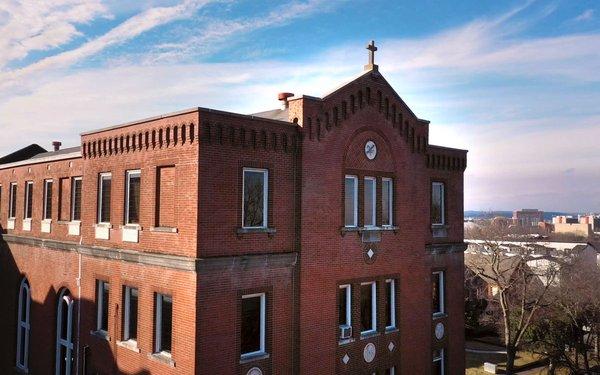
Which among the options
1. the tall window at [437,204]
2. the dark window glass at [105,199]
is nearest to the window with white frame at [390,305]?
the tall window at [437,204]

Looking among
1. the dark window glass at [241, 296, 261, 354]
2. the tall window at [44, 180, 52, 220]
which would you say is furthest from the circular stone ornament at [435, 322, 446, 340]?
the tall window at [44, 180, 52, 220]

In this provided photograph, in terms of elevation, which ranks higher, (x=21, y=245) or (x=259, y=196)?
(x=259, y=196)

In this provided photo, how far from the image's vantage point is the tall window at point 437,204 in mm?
21391

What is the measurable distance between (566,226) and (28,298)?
161963 millimetres

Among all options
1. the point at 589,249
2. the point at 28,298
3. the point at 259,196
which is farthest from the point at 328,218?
the point at 589,249

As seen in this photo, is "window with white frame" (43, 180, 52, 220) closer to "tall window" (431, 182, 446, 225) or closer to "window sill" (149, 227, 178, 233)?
"window sill" (149, 227, 178, 233)

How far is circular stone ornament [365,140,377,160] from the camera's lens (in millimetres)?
17625

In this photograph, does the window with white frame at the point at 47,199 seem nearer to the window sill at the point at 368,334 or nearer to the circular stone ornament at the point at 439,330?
the window sill at the point at 368,334

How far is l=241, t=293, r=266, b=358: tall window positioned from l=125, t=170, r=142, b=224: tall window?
4.52 meters

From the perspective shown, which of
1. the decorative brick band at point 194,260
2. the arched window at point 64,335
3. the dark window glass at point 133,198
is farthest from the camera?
the arched window at point 64,335

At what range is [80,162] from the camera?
1930 centimetres

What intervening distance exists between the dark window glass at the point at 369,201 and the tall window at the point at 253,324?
5.18 m

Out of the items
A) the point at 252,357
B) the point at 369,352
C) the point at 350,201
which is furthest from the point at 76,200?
the point at 369,352

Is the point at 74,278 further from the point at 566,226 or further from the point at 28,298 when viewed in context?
the point at 566,226
